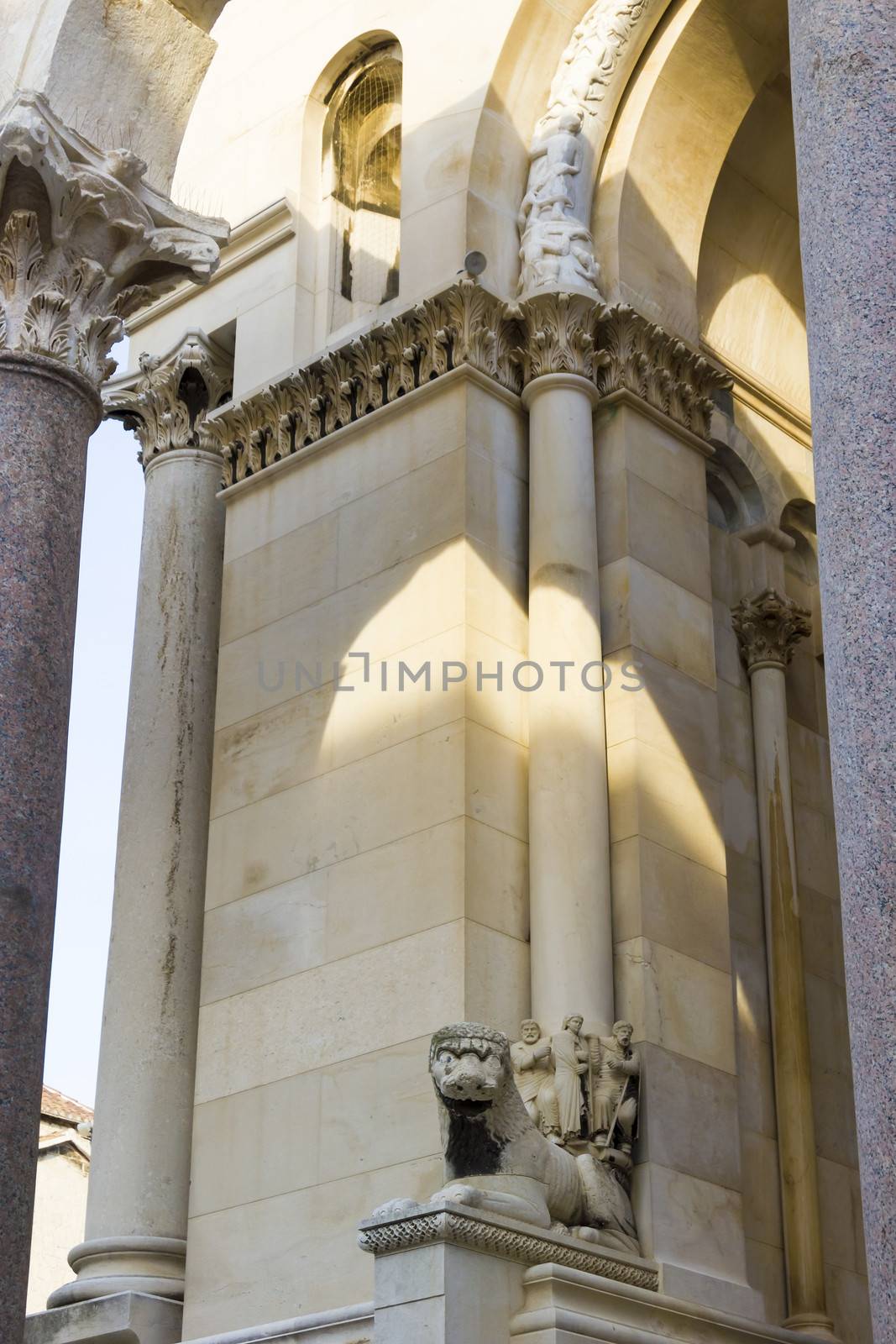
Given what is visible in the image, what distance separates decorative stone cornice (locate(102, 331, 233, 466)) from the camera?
17.2 m

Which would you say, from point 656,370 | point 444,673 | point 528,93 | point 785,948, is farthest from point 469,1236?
point 528,93

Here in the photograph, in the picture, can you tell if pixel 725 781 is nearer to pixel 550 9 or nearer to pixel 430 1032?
pixel 430 1032

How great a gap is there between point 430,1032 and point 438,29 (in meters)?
8.22

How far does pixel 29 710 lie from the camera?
9.66 meters

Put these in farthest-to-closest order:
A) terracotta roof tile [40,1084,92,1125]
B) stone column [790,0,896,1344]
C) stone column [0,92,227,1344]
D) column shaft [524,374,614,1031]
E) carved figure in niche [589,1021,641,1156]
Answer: terracotta roof tile [40,1084,92,1125] < column shaft [524,374,614,1031] < carved figure in niche [589,1021,641,1156] < stone column [0,92,227,1344] < stone column [790,0,896,1344]

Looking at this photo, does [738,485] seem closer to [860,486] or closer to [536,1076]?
[536,1076]

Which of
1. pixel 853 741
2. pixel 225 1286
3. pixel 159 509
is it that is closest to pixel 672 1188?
pixel 225 1286

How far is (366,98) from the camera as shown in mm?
17344

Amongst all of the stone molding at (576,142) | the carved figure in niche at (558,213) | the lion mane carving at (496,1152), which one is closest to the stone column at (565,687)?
the carved figure in niche at (558,213)

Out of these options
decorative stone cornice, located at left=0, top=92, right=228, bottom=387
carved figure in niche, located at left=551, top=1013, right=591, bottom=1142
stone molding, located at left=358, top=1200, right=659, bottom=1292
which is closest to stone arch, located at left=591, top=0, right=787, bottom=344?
decorative stone cornice, located at left=0, top=92, right=228, bottom=387

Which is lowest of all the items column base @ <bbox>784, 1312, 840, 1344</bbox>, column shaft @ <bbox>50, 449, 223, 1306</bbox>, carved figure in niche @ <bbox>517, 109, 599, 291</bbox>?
column base @ <bbox>784, 1312, 840, 1344</bbox>

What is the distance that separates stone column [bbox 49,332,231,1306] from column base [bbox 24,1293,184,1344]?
0.16 m

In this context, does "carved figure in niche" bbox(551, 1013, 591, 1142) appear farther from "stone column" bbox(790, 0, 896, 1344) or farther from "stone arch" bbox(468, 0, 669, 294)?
"stone arch" bbox(468, 0, 669, 294)

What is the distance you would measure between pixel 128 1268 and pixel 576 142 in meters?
8.89
